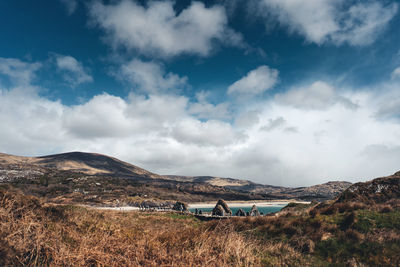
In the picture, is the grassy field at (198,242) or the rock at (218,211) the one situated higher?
the grassy field at (198,242)

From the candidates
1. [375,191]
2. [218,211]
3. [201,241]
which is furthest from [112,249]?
[218,211]


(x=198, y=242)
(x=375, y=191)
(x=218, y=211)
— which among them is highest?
(x=375, y=191)

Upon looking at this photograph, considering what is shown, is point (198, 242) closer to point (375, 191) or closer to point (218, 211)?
point (375, 191)

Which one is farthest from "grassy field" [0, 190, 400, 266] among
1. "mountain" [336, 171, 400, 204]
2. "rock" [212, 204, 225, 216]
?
"rock" [212, 204, 225, 216]

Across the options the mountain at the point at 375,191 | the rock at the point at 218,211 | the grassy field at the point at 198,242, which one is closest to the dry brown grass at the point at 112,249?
the grassy field at the point at 198,242

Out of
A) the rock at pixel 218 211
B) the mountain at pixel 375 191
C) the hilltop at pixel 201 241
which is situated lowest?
the rock at pixel 218 211

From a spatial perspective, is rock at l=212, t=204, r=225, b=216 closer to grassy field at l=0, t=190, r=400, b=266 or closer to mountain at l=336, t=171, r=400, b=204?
mountain at l=336, t=171, r=400, b=204

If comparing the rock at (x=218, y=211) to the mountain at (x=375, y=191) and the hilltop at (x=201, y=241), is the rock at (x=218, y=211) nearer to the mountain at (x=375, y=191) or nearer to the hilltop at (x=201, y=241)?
the mountain at (x=375, y=191)

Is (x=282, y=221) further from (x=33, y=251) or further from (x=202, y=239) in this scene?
(x=33, y=251)

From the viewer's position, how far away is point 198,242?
22.2ft

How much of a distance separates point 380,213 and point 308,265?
296 inches

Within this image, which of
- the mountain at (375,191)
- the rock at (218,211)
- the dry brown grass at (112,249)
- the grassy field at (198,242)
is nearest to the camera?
the dry brown grass at (112,249)

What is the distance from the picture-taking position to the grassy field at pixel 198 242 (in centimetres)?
543

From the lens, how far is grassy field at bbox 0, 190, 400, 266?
5430 mm
